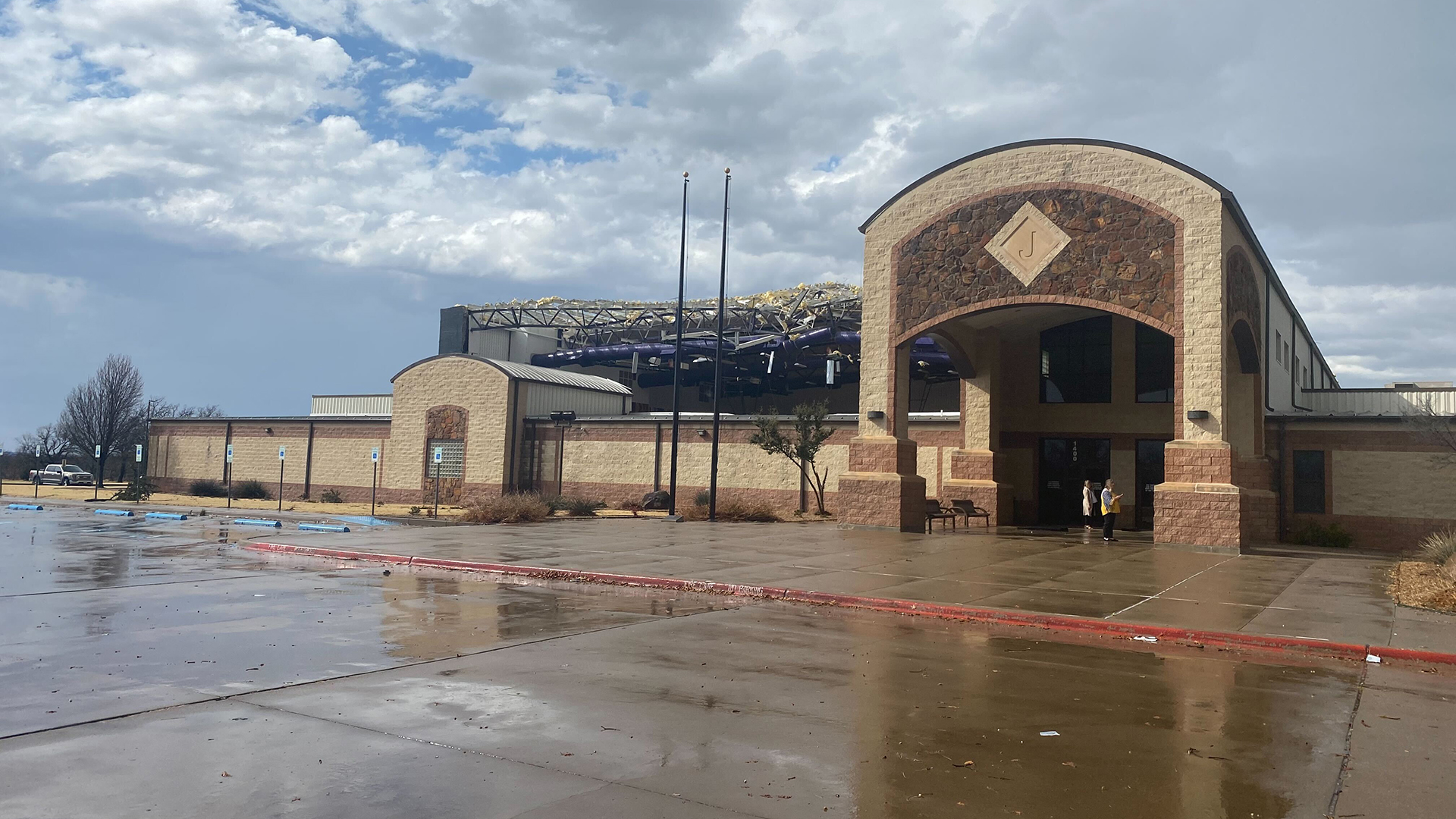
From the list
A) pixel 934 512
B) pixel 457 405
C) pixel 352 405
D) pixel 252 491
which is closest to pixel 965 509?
pixel 934 512

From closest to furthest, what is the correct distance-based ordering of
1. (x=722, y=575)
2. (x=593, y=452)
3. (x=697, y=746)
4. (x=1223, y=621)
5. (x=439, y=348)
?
1. (x=697, y=746)
2. (x=1223, y=621)
3. (x=722, y=575)
4. (x=593, y=452)
5. (x=439, y=348)

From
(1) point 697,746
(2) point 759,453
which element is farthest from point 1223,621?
(2) point 759,453

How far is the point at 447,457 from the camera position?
40094 millimetres

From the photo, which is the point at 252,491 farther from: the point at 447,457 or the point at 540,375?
the point at 540,375

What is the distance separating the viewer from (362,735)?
6.29 meters

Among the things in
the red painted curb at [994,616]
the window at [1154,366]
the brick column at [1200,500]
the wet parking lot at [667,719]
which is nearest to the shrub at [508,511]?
the red painted curb at [994,616]

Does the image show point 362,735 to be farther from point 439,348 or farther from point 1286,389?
point 439,348

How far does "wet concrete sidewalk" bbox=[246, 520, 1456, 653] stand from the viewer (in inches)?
484

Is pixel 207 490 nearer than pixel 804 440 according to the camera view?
No

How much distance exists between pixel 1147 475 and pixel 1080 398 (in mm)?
3121

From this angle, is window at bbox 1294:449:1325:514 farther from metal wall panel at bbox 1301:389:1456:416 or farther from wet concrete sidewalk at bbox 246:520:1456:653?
wet concrete sidewalk at bbox 246:520:1456:653

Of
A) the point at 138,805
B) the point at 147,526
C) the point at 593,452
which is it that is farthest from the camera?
the point at 593,452

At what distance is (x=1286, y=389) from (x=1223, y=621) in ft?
82.2

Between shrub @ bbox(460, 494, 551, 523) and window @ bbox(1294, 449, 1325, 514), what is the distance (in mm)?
21512
